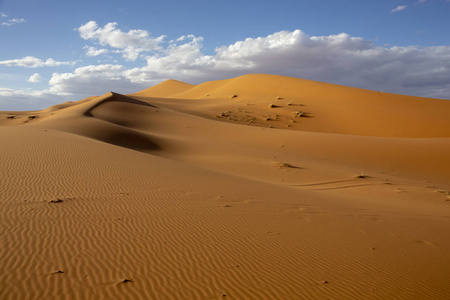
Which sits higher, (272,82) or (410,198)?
(272,82)

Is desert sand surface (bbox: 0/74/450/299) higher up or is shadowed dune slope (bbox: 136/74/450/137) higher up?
shadowed dune slope (bbox: 136/74/450/137)

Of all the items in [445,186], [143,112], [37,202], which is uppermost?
[143,112]

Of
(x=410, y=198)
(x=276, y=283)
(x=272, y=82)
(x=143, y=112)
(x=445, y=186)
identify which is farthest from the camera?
(x=272, y=82)

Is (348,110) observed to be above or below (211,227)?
above

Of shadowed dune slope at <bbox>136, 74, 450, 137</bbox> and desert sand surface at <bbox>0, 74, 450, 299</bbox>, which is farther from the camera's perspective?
shadowed dune slope at <bbox>136, 74, 450, 137</bbox>

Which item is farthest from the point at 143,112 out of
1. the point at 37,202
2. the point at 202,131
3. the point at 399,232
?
the point at 399,232

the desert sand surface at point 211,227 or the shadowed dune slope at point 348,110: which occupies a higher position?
the shadowed dune slope at point 348,110

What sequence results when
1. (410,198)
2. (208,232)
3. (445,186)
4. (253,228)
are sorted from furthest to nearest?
(445,186) < (410,198) < (253,228) < (208,232)

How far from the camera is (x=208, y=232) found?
5297 millimetres

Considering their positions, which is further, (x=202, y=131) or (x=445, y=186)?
(x=202, y=131)

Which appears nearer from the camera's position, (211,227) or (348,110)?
(211,227)

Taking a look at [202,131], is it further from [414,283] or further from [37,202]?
[414,283]

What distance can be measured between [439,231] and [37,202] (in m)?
7.98

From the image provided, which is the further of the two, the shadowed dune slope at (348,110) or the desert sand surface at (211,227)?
the shadowed dune slope at (348,110)
